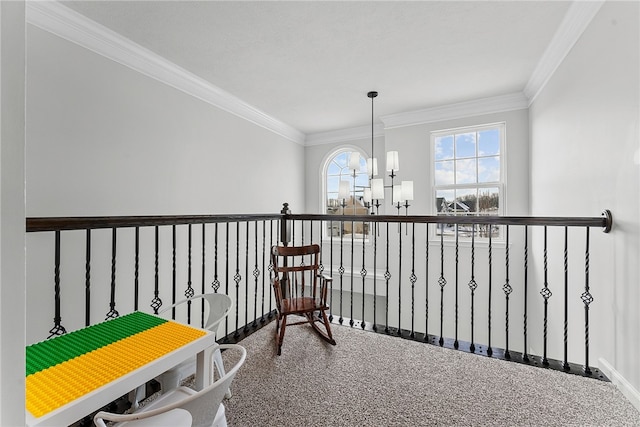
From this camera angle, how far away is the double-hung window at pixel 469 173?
153 inches

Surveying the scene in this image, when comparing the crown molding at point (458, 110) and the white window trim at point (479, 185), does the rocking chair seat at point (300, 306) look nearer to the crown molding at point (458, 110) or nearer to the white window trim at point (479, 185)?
the white window trim at point (479, 185)

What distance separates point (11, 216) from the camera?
40 centimetres

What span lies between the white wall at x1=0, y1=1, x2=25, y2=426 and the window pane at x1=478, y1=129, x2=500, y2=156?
14.9 ft

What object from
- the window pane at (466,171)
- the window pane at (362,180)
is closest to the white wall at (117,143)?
the window pane at (362,180)

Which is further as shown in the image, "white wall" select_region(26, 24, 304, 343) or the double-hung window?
the double-hung window

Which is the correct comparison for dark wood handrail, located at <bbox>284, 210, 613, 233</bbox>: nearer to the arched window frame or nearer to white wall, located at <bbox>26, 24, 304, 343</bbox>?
white wall, located at <bbox>26, 24, 304, 343</bbox>

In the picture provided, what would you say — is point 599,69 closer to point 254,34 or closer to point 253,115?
point 254,34

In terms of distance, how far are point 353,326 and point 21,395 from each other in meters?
2.28

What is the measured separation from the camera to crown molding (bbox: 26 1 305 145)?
6.59ft

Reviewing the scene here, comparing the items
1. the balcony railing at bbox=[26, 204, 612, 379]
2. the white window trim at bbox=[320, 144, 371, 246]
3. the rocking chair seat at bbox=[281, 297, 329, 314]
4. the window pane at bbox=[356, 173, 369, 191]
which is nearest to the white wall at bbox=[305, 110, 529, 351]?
the balcony railing at bbox=[26, 204, 612, 379]

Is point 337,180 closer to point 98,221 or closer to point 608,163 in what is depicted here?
point 608,163

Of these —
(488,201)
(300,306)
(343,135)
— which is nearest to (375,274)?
(300,306)

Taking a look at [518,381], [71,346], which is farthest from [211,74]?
[518,381]

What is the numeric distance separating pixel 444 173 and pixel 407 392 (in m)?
3.35
